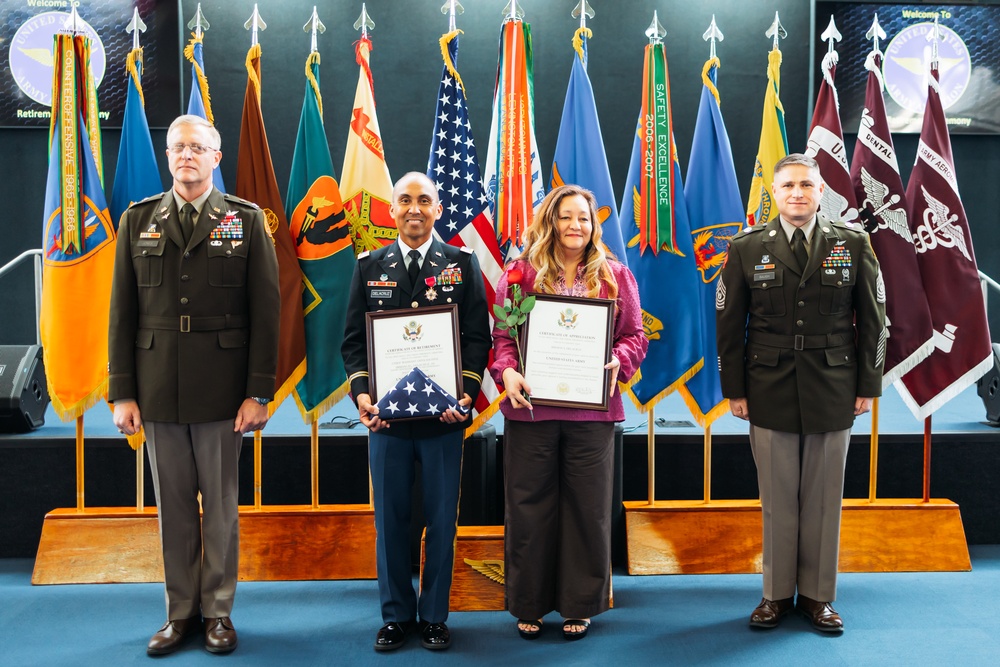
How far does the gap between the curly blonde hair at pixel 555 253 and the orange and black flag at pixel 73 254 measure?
1.80 meters

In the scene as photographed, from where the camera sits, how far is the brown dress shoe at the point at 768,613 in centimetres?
285

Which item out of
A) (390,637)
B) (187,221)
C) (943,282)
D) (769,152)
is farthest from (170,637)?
(943,282)

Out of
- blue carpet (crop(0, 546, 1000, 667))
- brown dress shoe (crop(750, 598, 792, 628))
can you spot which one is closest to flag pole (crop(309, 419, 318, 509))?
blue carpet (crop(0, 546, 1000, 667))

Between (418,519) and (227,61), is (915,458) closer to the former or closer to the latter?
(418,519)

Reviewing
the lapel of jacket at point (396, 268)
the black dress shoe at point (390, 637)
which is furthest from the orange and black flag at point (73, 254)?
the black dress shoe at point (390, 637)

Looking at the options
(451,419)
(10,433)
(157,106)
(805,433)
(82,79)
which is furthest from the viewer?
(157,106)

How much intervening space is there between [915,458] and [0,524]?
14.0 feet

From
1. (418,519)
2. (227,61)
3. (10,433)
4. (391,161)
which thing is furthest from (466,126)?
(227,61)

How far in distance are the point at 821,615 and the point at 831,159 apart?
1.81 meters

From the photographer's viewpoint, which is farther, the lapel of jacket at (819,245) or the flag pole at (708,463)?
the flag pole at (708,463)

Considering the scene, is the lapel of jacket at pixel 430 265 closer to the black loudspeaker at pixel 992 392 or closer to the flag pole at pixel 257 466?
the flag pole at pixel 257 466

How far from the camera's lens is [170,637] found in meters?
2.67

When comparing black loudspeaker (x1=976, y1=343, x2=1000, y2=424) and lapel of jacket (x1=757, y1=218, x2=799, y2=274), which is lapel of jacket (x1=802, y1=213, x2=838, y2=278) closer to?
lapel of jacket (x1=757, y1=218, x2=799, y2=274)

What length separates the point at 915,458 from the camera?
3.82 m
